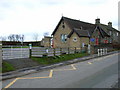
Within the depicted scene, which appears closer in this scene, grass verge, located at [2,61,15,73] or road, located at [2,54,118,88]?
road, located at [2,54,118,88]

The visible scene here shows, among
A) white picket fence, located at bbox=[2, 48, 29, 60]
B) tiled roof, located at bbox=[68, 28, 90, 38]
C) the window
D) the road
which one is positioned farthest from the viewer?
the window

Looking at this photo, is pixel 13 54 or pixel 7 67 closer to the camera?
pixel 7 67

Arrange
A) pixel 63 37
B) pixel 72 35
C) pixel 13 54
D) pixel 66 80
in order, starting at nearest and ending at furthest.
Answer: pixel 66 80
pixel 13 54
pixel 72 35
pixel 63 37

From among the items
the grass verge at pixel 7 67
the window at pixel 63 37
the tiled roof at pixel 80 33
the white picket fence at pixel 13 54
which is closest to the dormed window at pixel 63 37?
the window at pixel 63 37

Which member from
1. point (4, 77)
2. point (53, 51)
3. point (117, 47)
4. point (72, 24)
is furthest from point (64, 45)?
point (4, 77)

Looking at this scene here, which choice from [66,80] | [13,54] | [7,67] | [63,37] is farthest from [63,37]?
[66,80]

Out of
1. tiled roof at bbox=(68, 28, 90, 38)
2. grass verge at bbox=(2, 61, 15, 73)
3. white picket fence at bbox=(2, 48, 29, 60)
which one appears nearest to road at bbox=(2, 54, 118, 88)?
grass verge at bbox=(2, 61, 15, 73)

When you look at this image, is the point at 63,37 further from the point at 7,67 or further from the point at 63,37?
Answer: the point at 7,67

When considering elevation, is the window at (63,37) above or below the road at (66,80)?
above

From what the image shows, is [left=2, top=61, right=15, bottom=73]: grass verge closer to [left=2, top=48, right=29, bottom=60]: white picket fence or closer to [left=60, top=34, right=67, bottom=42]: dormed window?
[left=2, top=48, right=29, bottom=60]: white picket fence

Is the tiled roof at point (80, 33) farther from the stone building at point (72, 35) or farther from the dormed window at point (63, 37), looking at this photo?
the dormed window at point (63, 37)

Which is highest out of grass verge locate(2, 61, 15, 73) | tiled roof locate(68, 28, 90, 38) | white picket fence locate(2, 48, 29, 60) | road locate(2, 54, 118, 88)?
tiled roof locate(68, 28, 90, 38)

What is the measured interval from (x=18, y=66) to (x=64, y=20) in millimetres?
28335

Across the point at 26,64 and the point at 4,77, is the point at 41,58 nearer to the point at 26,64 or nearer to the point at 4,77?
the point at 26,64
